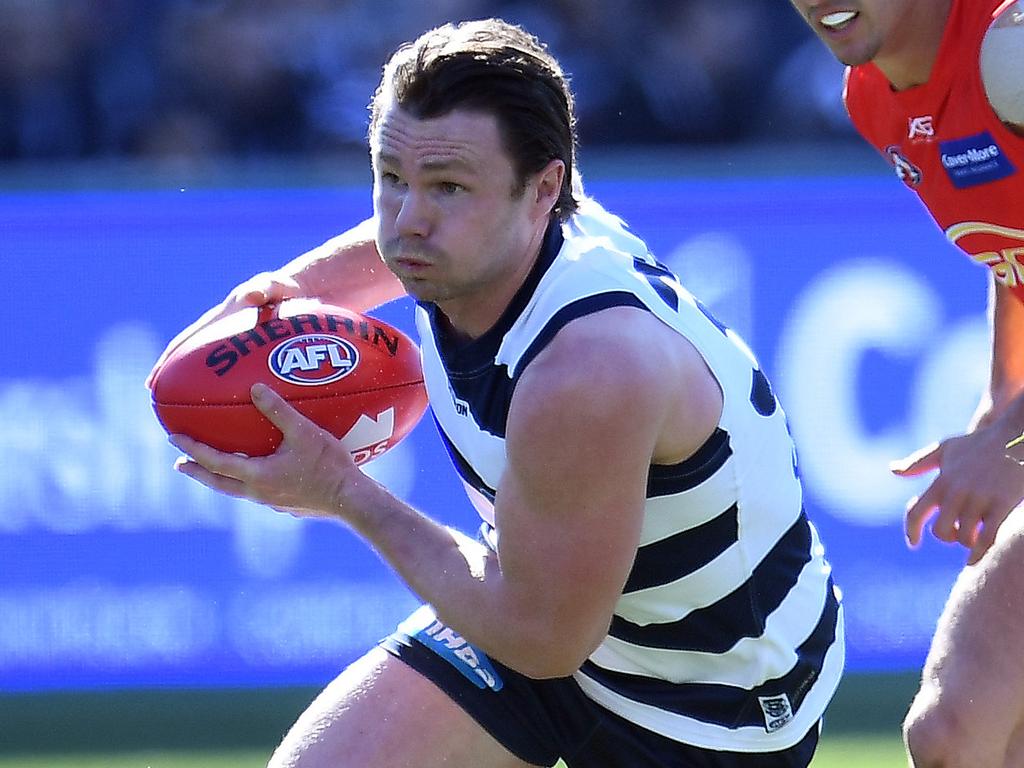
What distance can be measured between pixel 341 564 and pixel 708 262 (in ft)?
5.59

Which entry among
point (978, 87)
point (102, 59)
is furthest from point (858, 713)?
point (102, 59)

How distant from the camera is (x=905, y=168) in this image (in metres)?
3.93

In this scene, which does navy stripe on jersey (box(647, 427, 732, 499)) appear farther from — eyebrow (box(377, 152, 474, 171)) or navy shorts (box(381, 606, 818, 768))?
eyebrow (box(377, 152, 474, 171))

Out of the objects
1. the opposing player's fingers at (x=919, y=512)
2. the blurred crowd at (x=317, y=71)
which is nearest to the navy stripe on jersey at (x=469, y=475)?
the opposing player's fingers at (x=919, y=512)

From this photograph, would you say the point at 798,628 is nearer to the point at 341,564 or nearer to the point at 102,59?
the point at 341,564

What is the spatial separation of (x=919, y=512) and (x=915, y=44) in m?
1.01

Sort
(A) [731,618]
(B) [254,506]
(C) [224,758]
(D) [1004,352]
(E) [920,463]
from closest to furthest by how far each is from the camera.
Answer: (A) [731,618]
(E) [920,463]
(D) [1004,352]
(C) [224,758]
(B) [254,506]

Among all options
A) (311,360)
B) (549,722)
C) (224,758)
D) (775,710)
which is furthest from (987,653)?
(224,758)

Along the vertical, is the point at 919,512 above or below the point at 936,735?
above

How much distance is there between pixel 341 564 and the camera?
6008mm

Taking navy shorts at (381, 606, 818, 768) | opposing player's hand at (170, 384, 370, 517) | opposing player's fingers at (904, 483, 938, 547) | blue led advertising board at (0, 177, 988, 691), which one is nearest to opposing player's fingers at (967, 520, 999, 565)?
opposing player's fingers at (904, 483, 938, 547)

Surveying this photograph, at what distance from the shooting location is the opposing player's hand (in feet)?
11.0

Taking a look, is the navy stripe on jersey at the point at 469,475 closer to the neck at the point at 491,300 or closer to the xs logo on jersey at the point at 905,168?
the neck at the point at 491,300

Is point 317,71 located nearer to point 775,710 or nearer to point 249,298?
point 249,298
